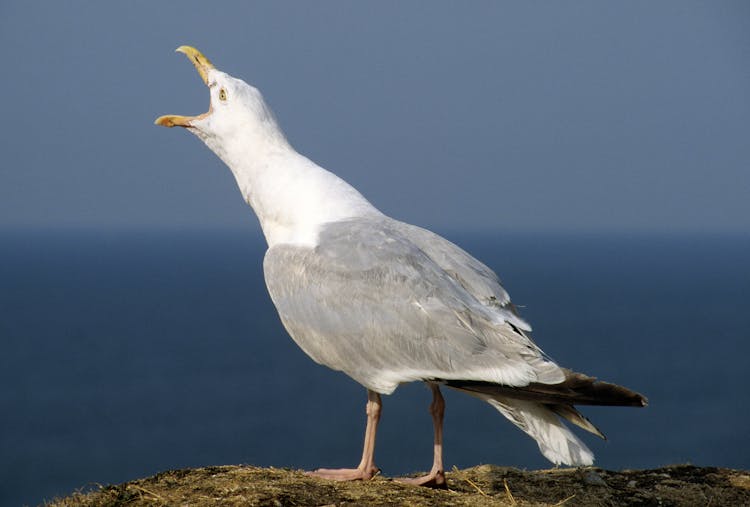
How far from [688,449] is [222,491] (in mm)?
66533

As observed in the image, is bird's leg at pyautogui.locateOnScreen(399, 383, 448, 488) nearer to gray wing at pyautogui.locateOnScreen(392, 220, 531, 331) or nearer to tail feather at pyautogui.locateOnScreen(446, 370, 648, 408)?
gray wing at pyautogui.locateOnScreen(392, 220, 531, 331)

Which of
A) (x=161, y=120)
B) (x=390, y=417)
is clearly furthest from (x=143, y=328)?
(x=161, y=120)

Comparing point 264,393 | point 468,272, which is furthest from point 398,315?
point 264,393

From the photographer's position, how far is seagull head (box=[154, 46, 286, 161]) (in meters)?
7.91

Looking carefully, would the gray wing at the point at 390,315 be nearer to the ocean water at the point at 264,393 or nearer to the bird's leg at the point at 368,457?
the bird's leg at the point at 368,457

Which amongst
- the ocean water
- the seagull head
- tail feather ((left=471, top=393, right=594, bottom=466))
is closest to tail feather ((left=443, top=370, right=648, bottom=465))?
tail feather ((left=471, top=393, right=594, bottom=466))

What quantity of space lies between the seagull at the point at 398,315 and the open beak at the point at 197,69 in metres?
0.98

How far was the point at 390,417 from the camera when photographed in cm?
6962

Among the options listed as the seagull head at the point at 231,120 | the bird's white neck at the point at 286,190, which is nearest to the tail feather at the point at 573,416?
the bird's white neck at the point at 286,190

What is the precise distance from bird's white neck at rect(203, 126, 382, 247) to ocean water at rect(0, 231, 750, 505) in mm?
31072

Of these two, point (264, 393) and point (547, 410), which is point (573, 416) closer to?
point (547, 410)

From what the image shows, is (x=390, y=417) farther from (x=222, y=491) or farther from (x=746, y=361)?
(x=222, y=491)

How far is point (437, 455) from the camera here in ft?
22.7

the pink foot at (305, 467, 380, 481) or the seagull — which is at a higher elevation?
the seagull
